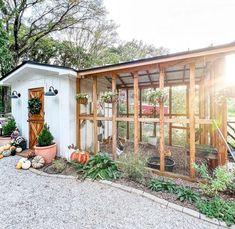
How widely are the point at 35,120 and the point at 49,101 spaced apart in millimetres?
1019

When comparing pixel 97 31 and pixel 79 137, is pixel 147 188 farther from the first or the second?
pixel 97 31

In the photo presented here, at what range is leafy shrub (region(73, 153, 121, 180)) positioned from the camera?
4082 mm

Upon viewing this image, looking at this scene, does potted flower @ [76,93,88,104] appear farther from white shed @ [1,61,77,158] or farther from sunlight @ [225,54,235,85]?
sunlight @ [225,54,235,85]

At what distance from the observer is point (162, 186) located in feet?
11.5

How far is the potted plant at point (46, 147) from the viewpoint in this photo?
5004mm

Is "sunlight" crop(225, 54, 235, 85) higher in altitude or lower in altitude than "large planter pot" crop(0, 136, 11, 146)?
higher

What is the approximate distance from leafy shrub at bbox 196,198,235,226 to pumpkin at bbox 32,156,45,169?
13.4 feet

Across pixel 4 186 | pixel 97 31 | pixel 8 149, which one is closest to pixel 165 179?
pixel 4 186

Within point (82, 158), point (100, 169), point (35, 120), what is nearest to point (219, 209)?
point (100, 169)

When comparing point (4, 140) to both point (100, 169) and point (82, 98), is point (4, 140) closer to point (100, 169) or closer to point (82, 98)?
point (82, 98)

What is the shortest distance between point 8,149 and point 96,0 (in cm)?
1153

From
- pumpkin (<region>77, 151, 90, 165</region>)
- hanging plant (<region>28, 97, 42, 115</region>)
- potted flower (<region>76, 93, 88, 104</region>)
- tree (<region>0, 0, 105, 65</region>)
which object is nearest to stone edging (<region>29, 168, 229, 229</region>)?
pumpkin (<region>77, 151, 90, 165</region>)

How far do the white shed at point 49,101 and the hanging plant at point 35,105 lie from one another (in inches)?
5.8

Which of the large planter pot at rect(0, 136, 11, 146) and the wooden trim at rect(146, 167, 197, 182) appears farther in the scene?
the large planter pot at rect(0, 136, 11, 146)
